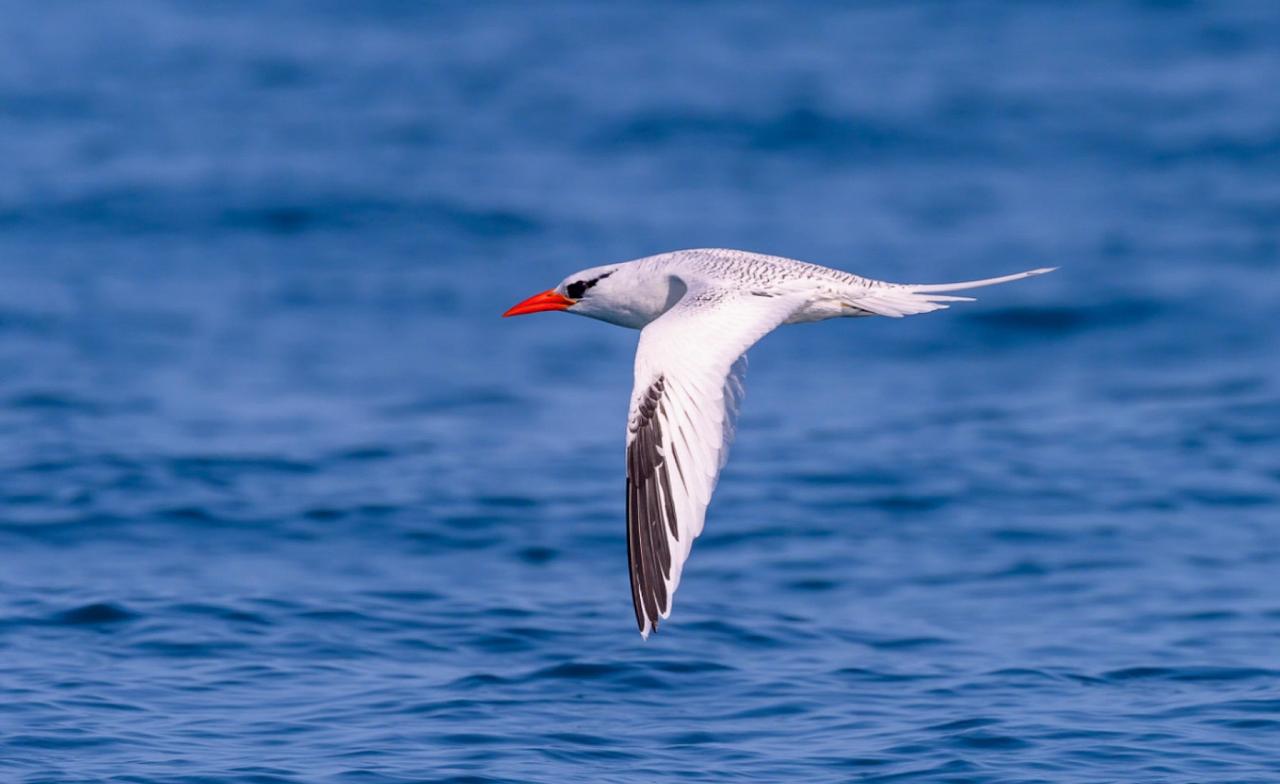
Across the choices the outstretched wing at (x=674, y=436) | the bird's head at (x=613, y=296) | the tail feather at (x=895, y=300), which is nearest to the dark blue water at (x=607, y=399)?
the outstretched wing at (x=674, y=436)

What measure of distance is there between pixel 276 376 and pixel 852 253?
5.65 meters

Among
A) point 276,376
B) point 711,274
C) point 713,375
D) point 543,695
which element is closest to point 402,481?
point 276,376

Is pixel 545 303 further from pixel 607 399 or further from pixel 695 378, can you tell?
pixel 607 399

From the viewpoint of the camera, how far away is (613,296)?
8820mm

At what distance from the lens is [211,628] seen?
952 centimetres

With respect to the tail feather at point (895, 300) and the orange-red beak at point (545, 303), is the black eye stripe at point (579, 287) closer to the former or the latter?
the orange-red beak at point (545, 303)

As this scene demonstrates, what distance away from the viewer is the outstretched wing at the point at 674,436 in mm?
6934

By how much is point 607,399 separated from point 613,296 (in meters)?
5.98

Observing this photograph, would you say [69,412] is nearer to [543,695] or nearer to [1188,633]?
[543,695]

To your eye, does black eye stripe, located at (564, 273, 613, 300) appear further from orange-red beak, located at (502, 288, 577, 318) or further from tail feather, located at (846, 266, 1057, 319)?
tail feather, located at (846, 266, 1057, 319)

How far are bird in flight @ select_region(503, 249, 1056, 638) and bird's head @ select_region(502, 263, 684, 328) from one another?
0.17 meters

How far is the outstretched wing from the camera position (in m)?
6.93

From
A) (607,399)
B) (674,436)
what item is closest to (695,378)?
(674,436)

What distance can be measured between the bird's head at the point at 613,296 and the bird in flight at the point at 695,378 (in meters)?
0.17
